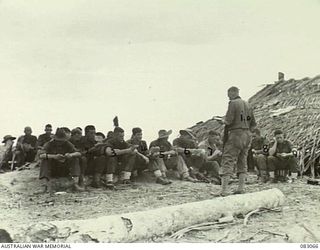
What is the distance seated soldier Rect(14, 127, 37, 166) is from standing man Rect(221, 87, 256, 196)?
1.18 metres

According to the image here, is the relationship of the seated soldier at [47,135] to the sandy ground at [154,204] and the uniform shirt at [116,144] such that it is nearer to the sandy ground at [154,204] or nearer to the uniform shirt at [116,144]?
the sandy ground at [154,204]

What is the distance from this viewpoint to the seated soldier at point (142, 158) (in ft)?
11.4

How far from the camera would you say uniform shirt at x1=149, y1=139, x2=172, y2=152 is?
141 inches

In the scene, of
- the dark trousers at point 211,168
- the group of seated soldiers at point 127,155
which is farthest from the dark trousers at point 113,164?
the dark trousers at point 211,168

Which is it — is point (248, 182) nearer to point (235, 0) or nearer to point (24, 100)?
point (235, 0)

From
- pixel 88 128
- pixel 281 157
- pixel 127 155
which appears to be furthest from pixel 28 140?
pixel 281 157

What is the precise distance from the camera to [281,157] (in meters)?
3.62

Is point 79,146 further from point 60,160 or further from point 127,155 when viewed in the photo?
point 127,155

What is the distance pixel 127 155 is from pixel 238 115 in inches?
29.8

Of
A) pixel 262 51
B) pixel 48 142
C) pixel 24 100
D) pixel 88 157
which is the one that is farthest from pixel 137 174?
pixel 262 51

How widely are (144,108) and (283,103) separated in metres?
1.33

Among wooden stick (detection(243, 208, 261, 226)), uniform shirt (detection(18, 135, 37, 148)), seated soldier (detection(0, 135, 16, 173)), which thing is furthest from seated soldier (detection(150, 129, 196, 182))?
seated soldier (detection(0, 135, 16, 173))

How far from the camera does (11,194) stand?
3156 mm

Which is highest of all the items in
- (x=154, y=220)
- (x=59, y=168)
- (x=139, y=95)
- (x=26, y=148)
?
(x=139, y=95)
